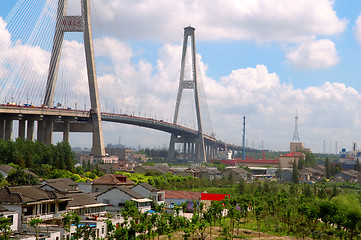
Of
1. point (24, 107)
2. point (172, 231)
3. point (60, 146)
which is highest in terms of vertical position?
point (24, 107)

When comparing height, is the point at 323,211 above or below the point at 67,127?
below

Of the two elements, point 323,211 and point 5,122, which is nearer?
point 323,211

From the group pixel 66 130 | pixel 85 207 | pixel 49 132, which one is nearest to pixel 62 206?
pixel 85 207

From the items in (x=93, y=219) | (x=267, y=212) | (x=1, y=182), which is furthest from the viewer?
(x=267, y=212)

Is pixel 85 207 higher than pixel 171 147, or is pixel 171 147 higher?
pixel 171 147

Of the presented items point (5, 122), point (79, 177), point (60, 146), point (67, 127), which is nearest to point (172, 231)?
point (79, 177)

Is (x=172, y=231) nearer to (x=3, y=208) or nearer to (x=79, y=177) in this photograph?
(x=3, y=208)

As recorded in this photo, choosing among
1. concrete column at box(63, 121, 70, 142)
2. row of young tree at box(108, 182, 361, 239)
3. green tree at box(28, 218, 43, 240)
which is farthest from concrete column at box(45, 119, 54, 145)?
green tree at box(28, 218, 43, 240)

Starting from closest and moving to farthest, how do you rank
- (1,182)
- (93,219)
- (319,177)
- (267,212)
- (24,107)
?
(93,219) < (1,182) < (267,212) < (24,107) < (319,177)

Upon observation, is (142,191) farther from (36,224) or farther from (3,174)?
(36,224)
